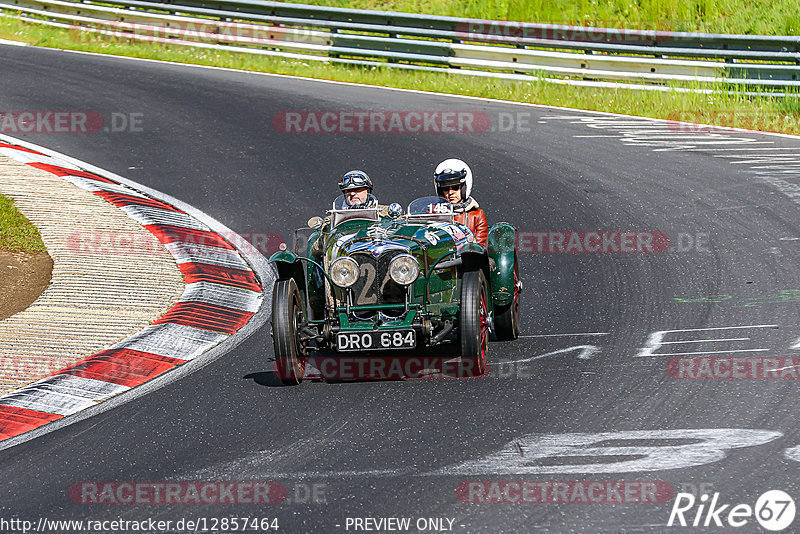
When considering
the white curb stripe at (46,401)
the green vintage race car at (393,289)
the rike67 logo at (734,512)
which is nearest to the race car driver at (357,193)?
A: the green vintage race car at (393,289)

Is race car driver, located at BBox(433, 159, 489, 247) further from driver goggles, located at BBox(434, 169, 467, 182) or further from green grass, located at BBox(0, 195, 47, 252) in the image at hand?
green grass, located at BBox(0, 195, 47, 252)

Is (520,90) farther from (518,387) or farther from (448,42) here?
(518,387)

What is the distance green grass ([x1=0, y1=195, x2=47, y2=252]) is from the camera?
10875 millimetres

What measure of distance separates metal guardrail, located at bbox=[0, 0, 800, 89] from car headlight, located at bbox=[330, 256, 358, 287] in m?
11.1

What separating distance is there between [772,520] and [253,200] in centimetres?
904

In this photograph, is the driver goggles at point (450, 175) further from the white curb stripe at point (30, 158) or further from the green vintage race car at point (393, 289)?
the white curb stripe at point (30, 158)

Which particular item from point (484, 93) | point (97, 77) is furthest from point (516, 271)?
point (97, 77)

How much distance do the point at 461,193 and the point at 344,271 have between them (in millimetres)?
1722

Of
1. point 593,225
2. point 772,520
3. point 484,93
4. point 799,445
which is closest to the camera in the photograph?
point 772,520

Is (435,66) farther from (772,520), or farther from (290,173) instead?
(772,520)

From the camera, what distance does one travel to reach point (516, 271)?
8.66 meters

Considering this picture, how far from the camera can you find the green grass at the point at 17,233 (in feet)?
35.7

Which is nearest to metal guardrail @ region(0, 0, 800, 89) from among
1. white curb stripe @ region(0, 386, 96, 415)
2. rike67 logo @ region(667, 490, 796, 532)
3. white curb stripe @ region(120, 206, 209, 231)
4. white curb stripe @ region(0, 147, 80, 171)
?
white curb stripe @ region(0, 147, 80, 171)

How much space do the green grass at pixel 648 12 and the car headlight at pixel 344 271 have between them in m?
13.9
